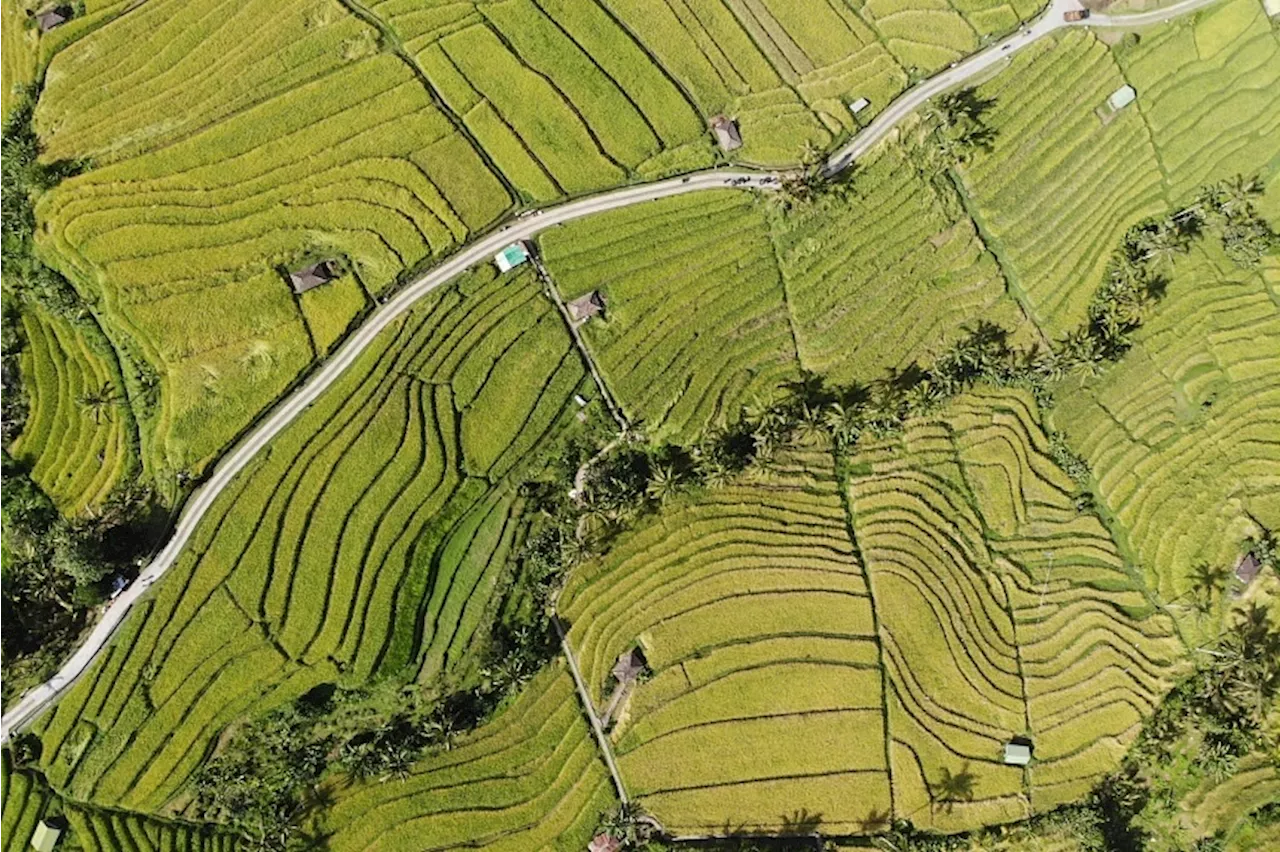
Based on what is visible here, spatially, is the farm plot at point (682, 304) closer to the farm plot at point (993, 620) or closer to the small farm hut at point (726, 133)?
the small farm hut at point (726, 133)

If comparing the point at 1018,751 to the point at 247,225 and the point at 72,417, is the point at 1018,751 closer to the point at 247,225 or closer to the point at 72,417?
the point at 247,225

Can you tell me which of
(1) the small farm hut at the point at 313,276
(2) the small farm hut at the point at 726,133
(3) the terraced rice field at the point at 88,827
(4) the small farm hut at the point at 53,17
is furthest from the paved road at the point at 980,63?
(3) the terraced rice field at the point at 88,827

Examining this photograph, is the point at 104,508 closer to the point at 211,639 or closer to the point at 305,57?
the point at 211,639

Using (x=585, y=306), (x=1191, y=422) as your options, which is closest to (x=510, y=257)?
(x=585, y=306)

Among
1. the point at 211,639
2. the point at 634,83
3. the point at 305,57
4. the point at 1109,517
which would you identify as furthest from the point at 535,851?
the point at 305,57

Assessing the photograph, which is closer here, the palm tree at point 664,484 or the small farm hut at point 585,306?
the palm tree at point 664,484

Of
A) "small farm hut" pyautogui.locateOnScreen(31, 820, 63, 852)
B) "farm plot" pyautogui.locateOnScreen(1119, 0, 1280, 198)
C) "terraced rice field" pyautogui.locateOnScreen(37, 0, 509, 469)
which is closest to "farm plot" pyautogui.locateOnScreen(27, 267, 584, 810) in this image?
"small farm hut" pyautogui.locateOnScreen(31, 820, 63, 852)

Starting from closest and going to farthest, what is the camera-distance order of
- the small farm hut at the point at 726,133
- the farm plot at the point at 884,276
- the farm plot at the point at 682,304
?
the farm plot at the point at 682,304 < the small farm hut at the point at 726,133 < the farm plot at the point at 884,276
